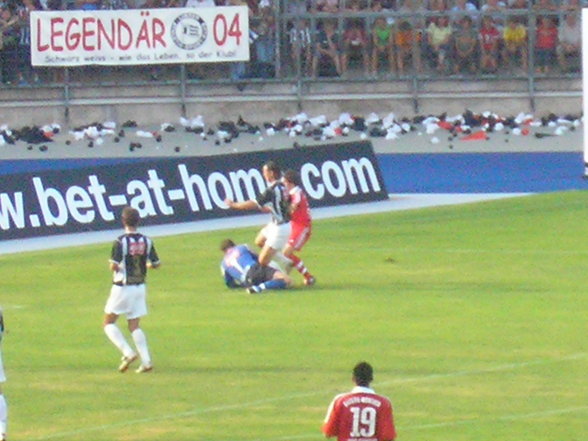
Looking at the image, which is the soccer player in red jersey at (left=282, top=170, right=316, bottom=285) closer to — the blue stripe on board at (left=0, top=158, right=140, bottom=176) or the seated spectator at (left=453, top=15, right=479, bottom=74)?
the blue stripe on board at (left=0, top=158, right=140, bottom=176)

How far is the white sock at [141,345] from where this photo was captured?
16.0 meters

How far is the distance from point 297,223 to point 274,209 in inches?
26.2

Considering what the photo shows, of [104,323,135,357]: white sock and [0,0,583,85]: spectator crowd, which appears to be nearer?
[104,323,135,357]: white sock

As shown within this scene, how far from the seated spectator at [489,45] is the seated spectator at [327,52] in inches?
134

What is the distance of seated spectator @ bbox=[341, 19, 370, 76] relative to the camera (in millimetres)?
40531

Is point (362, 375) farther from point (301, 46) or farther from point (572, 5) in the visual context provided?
point (572, 5)

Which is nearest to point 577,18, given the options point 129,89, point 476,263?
point 129,89

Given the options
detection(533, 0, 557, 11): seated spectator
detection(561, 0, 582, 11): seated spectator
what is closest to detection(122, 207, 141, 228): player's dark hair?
detection(561, 0, 582, 11): seated spectator

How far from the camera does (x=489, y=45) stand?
131 feet

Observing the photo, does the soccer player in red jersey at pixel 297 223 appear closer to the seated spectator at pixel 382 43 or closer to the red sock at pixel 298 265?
the red sock at pixel 298 265

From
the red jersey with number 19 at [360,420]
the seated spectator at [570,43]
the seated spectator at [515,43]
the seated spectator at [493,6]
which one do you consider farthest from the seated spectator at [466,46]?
the red jersey with number 19 at [360,420]

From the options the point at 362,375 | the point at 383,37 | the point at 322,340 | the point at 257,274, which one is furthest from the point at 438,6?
the point at 362,375

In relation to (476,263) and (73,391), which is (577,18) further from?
(73,391)

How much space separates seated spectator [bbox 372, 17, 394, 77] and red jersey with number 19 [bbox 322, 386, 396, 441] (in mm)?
30821
